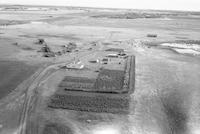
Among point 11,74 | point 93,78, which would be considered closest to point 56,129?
point 93,78

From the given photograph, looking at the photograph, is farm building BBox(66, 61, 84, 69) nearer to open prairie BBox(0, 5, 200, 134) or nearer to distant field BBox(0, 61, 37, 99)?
open prairie BBox(0, 5, 200, 134)

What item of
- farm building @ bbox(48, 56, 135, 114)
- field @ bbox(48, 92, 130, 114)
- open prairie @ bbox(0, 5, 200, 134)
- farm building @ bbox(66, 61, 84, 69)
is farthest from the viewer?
farm building @ bbox(66, 61, 84, 69)

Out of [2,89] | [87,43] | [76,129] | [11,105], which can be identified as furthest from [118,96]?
[87,43]

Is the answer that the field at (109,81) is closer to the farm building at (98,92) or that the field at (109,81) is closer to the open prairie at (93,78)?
the farm building at (98,92)

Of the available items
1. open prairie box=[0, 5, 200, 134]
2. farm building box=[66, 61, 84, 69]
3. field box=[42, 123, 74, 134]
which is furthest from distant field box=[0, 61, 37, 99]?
field box=[42, 123, 74, 134]

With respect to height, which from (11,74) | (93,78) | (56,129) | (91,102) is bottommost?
(56,129)

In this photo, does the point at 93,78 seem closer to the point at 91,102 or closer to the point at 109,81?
the point at 109,81

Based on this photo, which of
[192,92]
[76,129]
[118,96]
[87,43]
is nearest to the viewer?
[76,129]

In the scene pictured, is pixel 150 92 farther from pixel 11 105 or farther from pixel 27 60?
pixel 27 60
